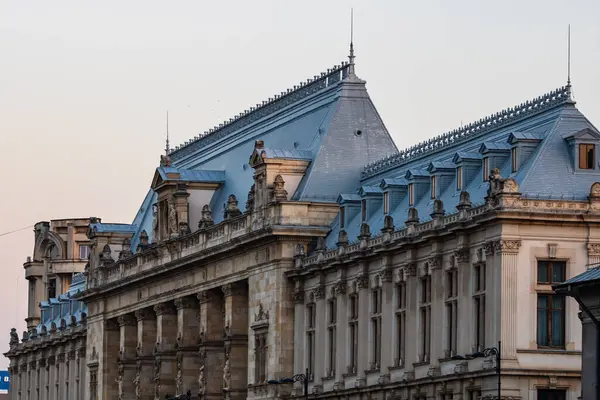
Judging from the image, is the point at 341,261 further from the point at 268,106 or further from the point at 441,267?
the point at 268,106

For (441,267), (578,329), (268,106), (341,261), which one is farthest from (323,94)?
(578,329)

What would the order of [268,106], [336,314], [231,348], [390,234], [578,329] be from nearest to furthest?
1. [578,329]
2. [390,234]
3. [336,314]
4. [231,348]
5. [268,106]

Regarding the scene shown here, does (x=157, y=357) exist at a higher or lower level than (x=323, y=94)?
lower

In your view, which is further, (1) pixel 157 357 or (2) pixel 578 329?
(1) pixel 157 357

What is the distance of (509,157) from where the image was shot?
9875 centimetres

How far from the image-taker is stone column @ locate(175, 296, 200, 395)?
12762 centimetres

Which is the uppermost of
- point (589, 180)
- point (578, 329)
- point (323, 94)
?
point (323, 94)

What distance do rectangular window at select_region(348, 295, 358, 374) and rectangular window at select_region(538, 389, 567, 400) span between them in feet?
55.3

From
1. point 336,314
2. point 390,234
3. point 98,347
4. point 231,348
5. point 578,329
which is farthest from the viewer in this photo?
point 98,347

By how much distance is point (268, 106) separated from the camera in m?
131

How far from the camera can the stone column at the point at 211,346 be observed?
407ft

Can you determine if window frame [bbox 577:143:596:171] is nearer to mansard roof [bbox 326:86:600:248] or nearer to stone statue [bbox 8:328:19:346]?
mansard roof [bbox 326:86:600:248]

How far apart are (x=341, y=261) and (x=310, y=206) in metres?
6.94

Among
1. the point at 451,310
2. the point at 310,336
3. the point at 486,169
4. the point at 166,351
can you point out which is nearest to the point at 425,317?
the point at 451,310
